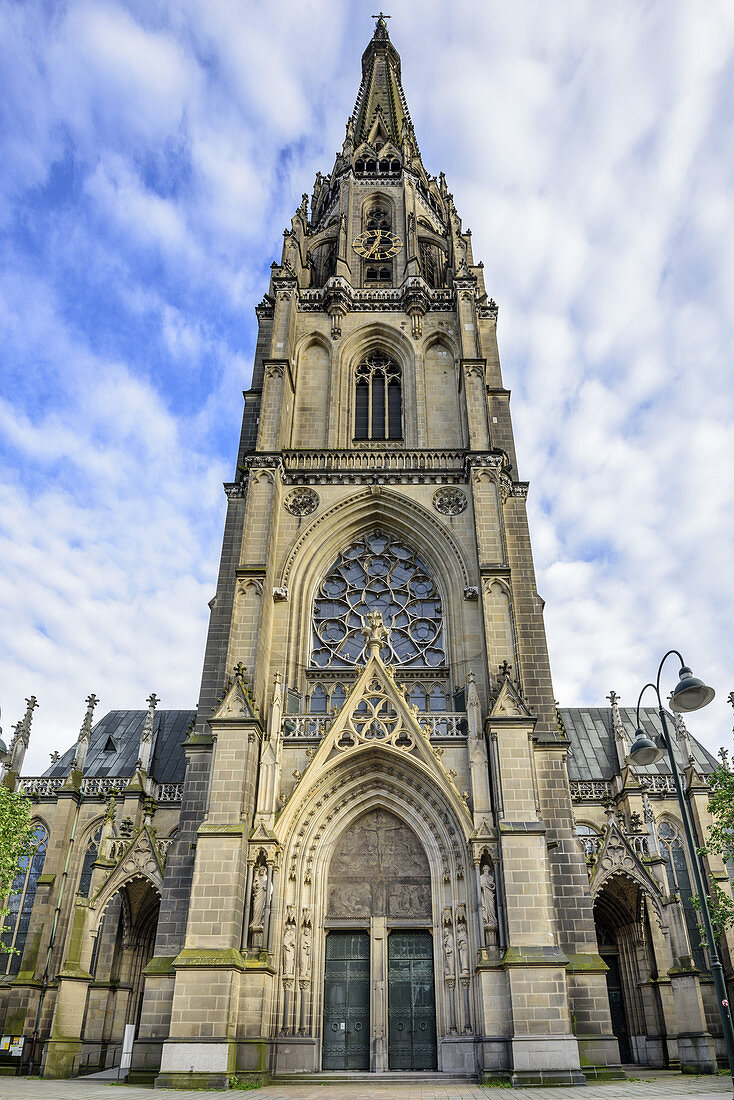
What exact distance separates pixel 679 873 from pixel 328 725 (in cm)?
1630

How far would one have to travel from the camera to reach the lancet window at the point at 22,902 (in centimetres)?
2678

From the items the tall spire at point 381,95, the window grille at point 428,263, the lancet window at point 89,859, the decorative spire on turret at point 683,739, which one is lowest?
the lancet window at point 89,859

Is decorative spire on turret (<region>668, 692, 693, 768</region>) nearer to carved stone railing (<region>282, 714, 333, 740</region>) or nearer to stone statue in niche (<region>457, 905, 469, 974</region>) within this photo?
stone statue in niche (<region>457, 905, 469, 974</region>)

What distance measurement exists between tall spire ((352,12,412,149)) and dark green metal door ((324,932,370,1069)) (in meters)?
34.8

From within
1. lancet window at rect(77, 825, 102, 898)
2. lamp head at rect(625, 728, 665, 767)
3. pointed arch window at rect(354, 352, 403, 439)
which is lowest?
lamp head at rect(625, 728, 665, 767)

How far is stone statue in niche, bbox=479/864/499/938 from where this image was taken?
16250 mm

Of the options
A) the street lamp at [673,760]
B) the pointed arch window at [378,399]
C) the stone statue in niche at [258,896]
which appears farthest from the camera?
the pointed arch window at [378,399]

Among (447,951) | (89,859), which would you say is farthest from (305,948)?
(89,859)

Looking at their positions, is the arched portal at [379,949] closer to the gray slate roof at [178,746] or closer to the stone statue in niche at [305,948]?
the stone statue in niche at [305,948]

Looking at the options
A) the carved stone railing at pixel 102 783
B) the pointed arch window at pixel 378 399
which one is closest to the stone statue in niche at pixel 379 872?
the pointed arch window at pixel 378 399

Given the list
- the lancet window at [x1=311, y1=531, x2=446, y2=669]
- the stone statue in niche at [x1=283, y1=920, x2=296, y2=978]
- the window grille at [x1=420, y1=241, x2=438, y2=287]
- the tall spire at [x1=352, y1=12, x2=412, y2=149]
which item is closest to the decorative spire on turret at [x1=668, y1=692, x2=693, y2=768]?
the lancet window at [x1=311, y1=531, x2=446, y2=669]

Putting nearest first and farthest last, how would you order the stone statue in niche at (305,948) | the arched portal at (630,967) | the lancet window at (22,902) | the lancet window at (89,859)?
the stone statue in niche at (305,948)
the arched portal at (630,967)
the lancet window at (22,902)
the lancet window at (89,859)

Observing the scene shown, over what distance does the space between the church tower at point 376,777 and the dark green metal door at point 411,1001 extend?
0.05m

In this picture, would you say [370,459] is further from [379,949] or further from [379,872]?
[379,949]
